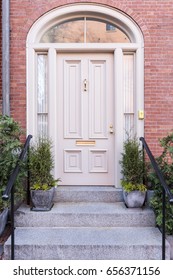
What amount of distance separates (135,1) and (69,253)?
4.03 meters

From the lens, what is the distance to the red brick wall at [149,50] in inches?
175

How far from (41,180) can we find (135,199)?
141cm

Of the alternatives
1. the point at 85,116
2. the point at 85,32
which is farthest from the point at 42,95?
the point at 85,32

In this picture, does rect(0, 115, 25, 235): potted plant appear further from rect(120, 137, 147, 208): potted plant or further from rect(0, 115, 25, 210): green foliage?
rect(120, 137, 147, 208): potted plant

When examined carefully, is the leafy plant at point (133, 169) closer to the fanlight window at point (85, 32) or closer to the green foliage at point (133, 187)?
the green foliage at point (133, 187)

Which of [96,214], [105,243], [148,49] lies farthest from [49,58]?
[105,243]

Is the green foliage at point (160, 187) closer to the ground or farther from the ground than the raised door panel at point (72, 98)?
closer to the ground

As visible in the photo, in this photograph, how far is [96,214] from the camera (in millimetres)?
3732

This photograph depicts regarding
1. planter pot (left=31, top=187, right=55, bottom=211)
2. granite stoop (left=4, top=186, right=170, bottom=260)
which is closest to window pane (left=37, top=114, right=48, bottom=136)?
granite stoop (left=4, top=186, right=170, bottom=260)

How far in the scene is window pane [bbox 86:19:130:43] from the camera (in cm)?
459

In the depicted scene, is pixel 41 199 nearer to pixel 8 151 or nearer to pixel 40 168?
pixel 40 168

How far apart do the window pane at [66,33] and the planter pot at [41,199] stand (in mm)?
2599

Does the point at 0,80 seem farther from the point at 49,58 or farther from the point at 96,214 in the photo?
the point at 96,214

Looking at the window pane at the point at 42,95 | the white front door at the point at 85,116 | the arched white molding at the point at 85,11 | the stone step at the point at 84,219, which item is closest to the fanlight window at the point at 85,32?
the arched white molding at the point at 85,11
